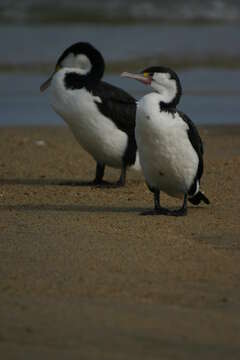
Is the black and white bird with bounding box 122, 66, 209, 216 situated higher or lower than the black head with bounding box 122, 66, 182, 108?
lower

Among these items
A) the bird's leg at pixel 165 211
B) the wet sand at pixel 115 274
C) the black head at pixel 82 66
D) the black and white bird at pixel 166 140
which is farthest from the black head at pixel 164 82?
the black head at pixel 82 66

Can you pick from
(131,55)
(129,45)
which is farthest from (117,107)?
(129,45)

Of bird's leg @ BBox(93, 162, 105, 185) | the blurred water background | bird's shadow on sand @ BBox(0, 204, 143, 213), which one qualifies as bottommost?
the blurred water background

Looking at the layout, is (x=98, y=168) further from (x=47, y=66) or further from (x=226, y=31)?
(x=226, y=31)

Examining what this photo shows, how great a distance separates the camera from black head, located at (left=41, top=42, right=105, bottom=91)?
39.4ft

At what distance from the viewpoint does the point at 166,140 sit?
30.7 ft

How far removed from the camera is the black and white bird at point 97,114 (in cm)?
1184

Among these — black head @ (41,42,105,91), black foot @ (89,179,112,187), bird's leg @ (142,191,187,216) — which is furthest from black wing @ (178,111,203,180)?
black head @ (41,42,105,91)

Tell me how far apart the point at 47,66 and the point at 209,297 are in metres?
17.2

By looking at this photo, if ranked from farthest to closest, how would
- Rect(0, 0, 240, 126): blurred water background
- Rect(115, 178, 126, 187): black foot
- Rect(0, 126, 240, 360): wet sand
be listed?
1. Rect(0, 0, 240, 126): blurred water background
2. Rect(115, 178, 126, 187): black foot
3. Rect(0, 126, 240, 360): wet sand

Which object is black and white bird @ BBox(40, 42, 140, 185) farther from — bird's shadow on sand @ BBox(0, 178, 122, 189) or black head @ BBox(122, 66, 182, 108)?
black head @ BBox(122, 66, 182, 108)

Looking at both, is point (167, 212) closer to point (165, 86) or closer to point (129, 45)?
point (165, 86)

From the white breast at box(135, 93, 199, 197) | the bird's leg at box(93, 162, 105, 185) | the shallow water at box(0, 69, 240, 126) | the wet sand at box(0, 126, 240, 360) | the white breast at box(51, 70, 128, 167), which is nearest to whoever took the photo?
the wet sand at box(0, 126, 240, 360)

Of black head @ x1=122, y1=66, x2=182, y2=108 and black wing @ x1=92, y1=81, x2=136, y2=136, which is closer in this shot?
black head @ x1=122, y1=66, x2=182, y2=108
